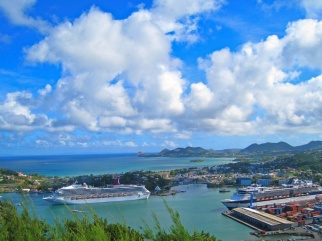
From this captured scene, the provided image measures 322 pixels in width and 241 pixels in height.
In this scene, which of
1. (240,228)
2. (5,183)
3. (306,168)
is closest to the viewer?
(240,228)

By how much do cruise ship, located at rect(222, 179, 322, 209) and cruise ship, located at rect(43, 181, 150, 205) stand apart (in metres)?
4.14

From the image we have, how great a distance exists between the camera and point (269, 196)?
46.3ft

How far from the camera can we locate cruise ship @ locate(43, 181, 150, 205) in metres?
14.2

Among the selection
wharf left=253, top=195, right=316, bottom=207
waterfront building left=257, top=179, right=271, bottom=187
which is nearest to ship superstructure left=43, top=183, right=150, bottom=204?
wharf left=253, top=195, right=316, bottom=207

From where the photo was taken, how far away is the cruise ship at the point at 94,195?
1417cm

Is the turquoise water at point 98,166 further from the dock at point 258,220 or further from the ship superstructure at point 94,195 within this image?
the dock at point 258,220

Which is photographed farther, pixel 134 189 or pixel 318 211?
pixel 134 189

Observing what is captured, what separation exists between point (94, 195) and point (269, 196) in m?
7.02

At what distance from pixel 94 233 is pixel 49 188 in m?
16.7

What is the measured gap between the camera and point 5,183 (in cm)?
1966

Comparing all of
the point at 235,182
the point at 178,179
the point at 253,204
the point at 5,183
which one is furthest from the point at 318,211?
the point at 5,183

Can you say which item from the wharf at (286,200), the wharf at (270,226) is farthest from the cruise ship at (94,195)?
the wharf at (270,226)

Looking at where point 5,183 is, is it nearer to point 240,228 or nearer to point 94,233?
point 240,228

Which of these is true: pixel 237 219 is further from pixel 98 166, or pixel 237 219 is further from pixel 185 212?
pixel 98 166
